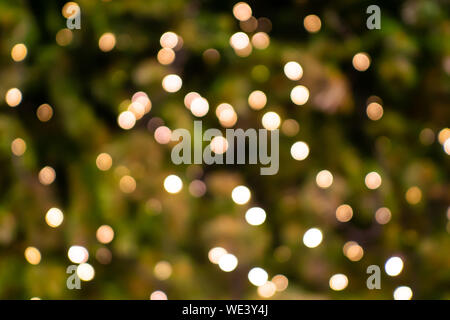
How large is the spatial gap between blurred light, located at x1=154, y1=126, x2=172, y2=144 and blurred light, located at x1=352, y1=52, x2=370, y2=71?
0.43 meters

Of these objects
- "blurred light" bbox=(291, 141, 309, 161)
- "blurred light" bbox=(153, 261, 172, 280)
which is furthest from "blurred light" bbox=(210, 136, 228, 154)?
"blurred light" bbox=(153, 261, 172, 280)

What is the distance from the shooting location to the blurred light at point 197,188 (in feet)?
3.18

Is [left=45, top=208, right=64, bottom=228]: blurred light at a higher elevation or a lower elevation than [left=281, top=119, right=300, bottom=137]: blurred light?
lower

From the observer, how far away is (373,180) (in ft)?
3.14

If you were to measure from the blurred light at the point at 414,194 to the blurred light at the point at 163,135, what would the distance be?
0.53 metres

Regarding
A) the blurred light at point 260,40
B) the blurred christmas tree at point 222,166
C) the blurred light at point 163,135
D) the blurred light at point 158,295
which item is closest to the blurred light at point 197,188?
the blurred christmas tree at point 222,166

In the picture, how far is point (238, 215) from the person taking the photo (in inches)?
36.3

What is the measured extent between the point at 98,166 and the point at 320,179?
46 cm

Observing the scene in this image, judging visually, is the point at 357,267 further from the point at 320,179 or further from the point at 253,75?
the point at 253,75

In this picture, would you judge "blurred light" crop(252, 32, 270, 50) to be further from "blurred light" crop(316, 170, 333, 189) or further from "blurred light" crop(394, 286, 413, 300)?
"blurred light" crop(394, 286, 413, 300)

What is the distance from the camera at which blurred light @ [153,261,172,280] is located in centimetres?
90

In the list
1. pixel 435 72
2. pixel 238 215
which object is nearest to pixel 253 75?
pixel 238 215

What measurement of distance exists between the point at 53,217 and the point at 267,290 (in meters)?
0.46

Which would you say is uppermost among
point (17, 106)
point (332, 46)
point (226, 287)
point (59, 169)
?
point (332, 46)
